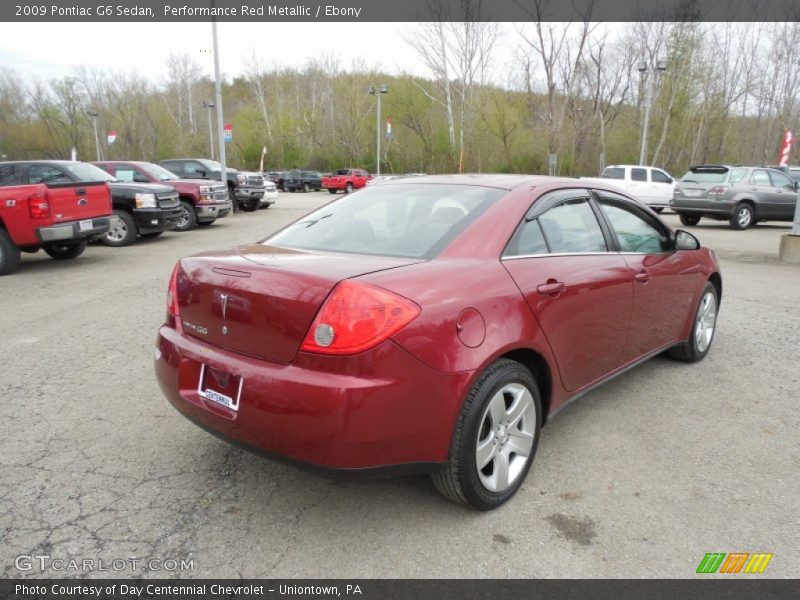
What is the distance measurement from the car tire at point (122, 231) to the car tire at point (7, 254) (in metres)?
3.31

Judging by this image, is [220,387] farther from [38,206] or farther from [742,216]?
[742,216]

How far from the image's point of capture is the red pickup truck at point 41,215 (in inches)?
334

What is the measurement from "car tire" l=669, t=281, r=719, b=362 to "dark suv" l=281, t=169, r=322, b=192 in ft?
132

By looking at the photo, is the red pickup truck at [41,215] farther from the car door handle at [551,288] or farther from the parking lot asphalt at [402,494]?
the car door handle at [551,288]

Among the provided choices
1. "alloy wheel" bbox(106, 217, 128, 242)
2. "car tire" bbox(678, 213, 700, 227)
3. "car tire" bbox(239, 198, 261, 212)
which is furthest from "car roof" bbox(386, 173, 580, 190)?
"car tire" bbox(239, 198, 261, 212)

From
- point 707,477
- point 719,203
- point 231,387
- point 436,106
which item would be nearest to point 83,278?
point 231,387

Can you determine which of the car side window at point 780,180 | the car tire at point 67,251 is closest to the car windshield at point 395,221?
the car tire at point 67,251

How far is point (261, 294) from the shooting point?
7.97 feet

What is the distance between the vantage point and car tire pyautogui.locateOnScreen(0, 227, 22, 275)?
340 inches

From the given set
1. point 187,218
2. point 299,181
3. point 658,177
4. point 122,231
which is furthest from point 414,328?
point 299,181

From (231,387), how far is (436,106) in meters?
52.8

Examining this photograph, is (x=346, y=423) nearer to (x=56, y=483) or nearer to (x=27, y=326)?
(x=56, y=483)

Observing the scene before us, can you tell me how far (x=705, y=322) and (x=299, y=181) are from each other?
133 feet

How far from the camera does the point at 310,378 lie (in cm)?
222
